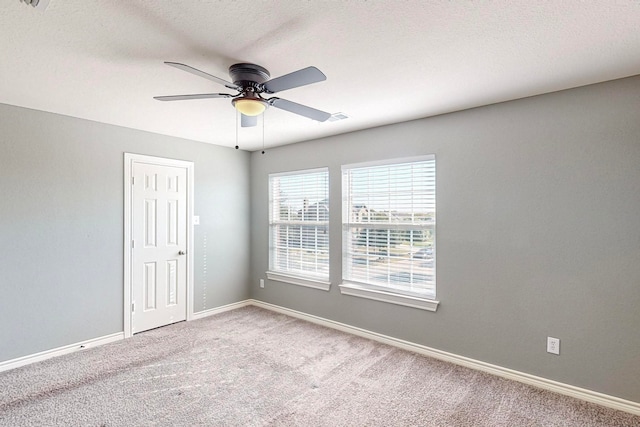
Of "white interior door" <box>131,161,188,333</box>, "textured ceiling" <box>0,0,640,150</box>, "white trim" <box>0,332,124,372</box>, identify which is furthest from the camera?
"white interior door" <box>131,161,188,333</box>

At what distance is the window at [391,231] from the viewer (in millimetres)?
3260

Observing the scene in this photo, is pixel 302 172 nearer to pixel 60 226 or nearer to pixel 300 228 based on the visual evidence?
pixel 300 228

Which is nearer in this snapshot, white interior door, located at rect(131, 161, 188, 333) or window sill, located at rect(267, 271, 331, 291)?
white interior door, located at rect(131, 161, 188, 333)

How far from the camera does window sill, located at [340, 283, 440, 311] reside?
318cm

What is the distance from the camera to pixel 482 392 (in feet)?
8.23

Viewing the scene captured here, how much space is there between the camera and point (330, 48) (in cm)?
192

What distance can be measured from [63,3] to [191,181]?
2850 mm

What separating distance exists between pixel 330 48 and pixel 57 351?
380cm

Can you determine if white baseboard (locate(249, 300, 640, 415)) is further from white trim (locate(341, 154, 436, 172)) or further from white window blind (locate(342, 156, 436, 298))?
white trim (locate(341, 154, 436, 172))

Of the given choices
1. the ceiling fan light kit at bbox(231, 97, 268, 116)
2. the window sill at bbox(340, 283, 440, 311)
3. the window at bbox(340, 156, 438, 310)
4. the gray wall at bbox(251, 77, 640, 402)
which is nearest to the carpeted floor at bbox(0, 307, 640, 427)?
the gray wall at bbox(251, 77, 640, 402)

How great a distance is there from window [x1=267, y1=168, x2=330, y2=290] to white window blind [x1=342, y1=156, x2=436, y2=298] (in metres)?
0.37

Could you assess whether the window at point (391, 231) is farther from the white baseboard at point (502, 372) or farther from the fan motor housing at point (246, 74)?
the fan motor housing at point (246, 74)

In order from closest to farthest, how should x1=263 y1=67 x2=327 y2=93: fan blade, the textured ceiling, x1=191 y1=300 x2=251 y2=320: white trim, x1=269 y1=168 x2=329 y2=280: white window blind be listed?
1. the textured ceiling
2. x1=263 y1=67 x2=327 y2=93: fan blade
3. x1=269 y1=168 x2=329 y2=280: white window blind
4. x1=191 y1=300 x2=251 y2=320: white trim

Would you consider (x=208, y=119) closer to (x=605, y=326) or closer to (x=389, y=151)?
(x=389, y=151)
